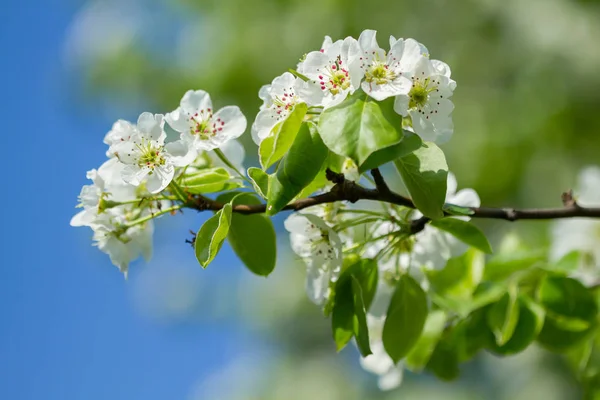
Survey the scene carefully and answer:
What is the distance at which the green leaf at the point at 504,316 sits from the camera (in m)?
1.35

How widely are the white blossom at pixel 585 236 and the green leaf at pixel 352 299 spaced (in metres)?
0.69

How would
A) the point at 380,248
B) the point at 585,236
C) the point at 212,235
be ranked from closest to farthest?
the point at 212,235 < the point at 380,248 < the point at 585,236

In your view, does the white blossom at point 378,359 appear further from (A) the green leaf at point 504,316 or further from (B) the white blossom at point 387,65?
(B) the white blossom at point 387,65

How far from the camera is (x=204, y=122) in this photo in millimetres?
1147

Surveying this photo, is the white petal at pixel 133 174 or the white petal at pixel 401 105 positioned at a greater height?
the white petal at pixel 133 174

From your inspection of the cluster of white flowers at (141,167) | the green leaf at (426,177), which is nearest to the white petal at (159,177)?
the cluster of white flowers at (141,167)

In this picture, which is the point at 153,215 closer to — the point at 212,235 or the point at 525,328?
the point at 212,235

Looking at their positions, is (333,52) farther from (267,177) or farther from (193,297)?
(193,297)

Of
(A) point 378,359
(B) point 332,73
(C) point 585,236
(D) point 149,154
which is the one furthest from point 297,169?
(C) point 585,236

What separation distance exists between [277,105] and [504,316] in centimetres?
66

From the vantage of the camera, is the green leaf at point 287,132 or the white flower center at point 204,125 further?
the white flower center at point 204,125

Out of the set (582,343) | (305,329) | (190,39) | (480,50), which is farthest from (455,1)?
(582,343)

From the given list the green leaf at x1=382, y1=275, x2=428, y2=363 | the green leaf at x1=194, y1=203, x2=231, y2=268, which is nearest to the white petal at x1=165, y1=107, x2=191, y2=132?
the green leaf at x1=194, y1=203, x2=231, y2=268

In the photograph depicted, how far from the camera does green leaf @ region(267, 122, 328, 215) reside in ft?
2.98
